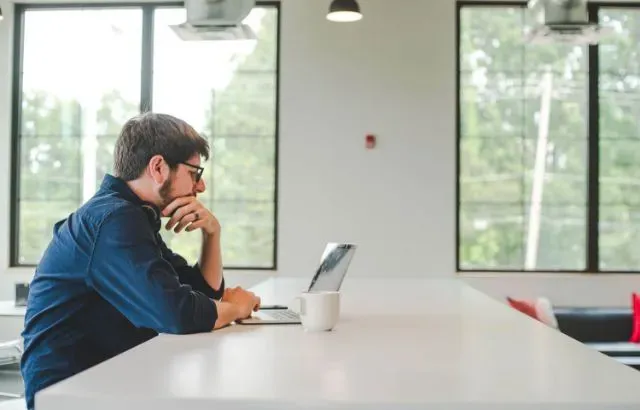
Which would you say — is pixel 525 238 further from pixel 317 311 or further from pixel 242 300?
pixel 317 311

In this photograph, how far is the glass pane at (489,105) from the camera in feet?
21.9

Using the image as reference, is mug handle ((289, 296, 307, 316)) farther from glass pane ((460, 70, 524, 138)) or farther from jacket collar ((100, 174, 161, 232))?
glass pane ((460, 70, 524, 138))

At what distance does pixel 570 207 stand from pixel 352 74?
206 centimetres

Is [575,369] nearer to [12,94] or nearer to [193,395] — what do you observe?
[193,395]

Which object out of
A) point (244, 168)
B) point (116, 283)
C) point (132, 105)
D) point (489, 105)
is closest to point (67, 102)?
point (132, 105)

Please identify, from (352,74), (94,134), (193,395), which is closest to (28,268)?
(94,134)

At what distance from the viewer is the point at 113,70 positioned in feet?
22.9

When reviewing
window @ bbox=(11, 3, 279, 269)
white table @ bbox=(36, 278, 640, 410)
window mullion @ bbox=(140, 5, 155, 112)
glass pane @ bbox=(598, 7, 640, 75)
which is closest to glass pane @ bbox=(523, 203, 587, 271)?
glass pane @ bbox=(598, 7, 640, 75)

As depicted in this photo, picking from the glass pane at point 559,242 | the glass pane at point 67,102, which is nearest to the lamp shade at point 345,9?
the glass pane at point 67,102

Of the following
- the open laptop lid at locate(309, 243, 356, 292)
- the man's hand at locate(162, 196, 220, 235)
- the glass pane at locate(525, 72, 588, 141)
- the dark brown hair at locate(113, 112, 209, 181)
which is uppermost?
the glass pane at locate(525, 72, 588, 141)

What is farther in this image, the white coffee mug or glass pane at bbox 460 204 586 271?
glass pane at bbox 460 204 586 271

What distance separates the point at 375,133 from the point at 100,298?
4751mm

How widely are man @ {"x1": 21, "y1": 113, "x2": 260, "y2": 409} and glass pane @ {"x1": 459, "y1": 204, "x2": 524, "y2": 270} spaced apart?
470 centimetres

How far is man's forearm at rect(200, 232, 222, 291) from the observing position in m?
2.56
